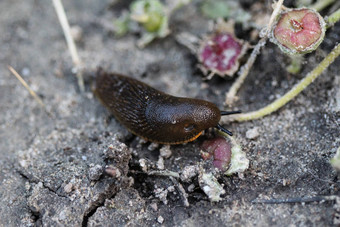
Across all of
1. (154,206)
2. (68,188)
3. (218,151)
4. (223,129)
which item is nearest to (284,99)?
(223,129)

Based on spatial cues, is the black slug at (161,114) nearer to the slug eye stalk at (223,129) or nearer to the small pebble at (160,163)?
the slug eye stalk at (223,129)

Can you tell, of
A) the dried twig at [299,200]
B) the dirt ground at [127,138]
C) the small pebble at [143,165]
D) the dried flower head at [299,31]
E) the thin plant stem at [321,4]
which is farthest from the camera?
the thin plant stem at [321,4]

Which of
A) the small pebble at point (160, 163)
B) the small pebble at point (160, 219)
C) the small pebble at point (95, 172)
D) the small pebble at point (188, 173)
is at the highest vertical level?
the small pebble at point (95, 172)

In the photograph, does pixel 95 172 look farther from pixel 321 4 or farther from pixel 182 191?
pixel 321 4

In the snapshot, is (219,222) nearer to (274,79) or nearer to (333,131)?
(333,131)

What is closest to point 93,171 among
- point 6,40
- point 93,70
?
point 93,70

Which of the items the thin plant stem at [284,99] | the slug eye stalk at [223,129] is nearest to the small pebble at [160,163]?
the slug eye stalk at [223,129]

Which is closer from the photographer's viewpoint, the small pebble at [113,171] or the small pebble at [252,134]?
the small pebble at [113,171]
